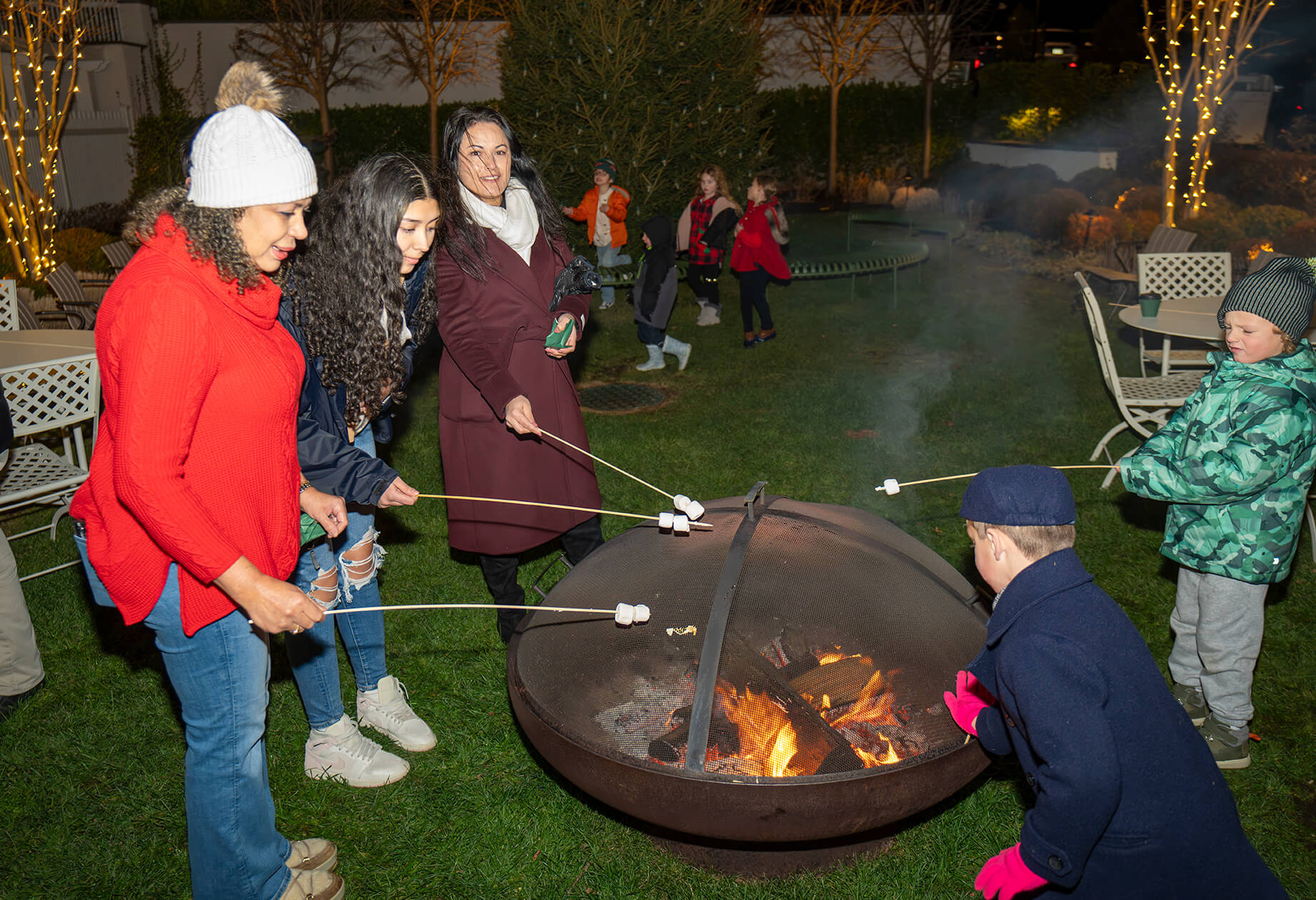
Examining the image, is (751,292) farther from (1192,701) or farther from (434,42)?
(434,42)

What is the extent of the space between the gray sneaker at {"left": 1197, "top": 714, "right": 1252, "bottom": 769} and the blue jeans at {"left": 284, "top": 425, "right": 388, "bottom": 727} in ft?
10.0

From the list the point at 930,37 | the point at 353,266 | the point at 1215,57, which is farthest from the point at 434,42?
the point at 353,266

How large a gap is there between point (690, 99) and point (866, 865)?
31.9ft

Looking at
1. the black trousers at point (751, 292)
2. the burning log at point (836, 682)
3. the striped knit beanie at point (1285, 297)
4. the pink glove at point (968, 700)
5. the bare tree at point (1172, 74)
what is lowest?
the burning log at point (836, 682)

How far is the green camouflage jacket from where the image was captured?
2.90m

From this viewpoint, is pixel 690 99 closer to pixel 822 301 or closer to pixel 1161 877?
pixel 822 301

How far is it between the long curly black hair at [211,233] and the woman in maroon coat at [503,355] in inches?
48.1

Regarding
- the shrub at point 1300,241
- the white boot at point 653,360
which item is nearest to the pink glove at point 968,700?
the white boot at point 653,360

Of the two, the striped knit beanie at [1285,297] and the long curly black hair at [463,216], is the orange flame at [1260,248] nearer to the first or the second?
the striped knit beanie at [1285,297]

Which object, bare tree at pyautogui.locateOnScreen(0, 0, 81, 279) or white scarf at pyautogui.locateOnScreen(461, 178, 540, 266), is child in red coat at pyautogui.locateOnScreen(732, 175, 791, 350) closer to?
white scarf at pyautogui.locateOnScreen(461, 178, 540, 266)

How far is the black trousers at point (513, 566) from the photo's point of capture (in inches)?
149

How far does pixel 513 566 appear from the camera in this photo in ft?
12.5

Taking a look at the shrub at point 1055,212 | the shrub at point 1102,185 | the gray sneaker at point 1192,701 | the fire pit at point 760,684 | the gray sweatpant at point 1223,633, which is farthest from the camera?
the shrub at point 1102,185

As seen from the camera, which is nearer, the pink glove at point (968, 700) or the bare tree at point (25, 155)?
the pink glove at point (968, 700)
